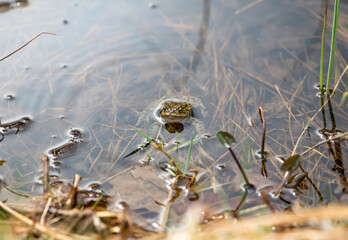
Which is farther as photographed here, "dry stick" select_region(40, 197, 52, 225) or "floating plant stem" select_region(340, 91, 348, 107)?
"floating plant stem" select_region(340, 91, 348, 107)

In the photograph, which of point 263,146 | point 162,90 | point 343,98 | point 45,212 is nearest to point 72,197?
point 45,212

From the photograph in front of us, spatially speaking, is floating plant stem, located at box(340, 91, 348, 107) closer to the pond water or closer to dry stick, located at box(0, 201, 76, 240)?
the pond water

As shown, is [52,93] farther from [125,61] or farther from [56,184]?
[56,184]

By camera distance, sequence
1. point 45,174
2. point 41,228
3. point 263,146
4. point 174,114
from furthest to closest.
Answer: point 174,114
point 263,146
point 45,174
point 41,228

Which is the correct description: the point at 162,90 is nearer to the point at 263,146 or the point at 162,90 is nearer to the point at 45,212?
the point at 263,146

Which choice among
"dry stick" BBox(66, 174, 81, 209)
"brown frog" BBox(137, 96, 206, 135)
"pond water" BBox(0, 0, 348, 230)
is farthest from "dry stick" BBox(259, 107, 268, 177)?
"dry stick" BBox(66, 174, 81, 209)

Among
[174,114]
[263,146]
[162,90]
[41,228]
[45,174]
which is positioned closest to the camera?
[41,228]

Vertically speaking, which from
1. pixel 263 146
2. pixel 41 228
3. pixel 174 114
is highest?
pixel 263 146

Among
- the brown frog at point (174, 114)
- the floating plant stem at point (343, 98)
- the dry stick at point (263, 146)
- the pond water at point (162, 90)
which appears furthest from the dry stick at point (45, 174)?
the floating plant stem at point (343, 98)

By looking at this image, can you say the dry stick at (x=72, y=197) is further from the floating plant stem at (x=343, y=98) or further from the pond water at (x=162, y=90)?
the floating plant stem at (x=343, y=98)
